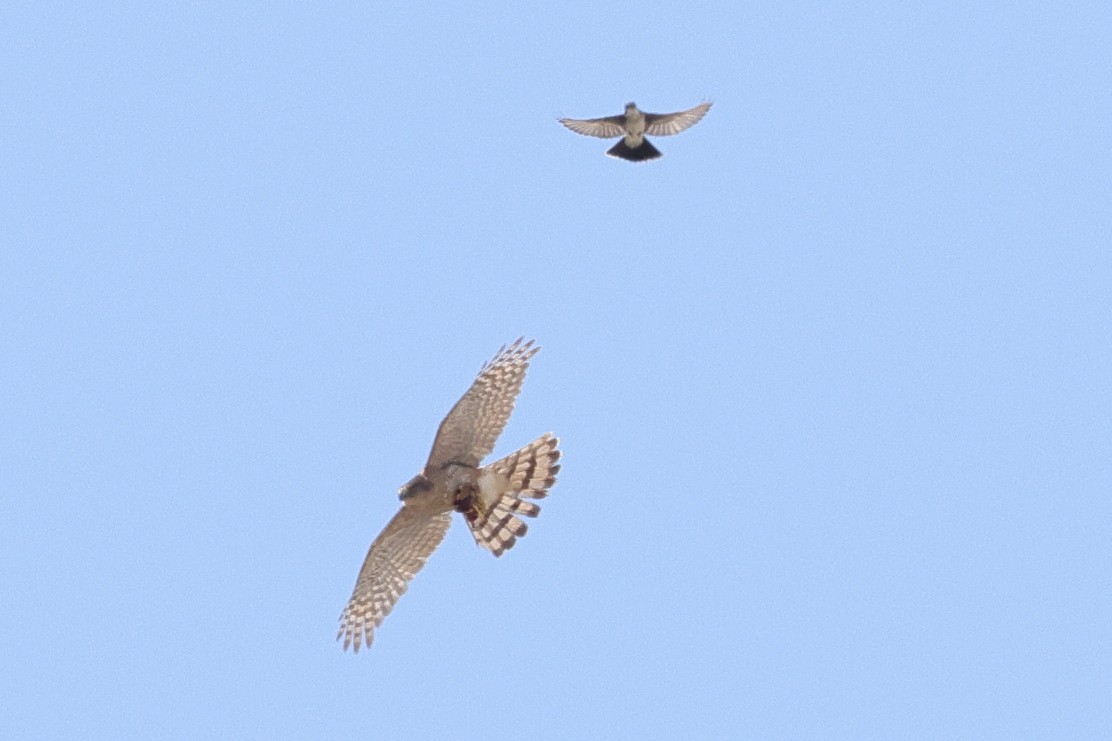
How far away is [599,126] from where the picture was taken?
66.9 feet

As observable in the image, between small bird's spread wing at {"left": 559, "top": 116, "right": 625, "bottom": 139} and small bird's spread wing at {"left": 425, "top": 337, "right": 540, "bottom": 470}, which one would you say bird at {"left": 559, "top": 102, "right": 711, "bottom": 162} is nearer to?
small bird's spread wing at {"left": 559, "top": 116, "right": 625, "bottom": 139}

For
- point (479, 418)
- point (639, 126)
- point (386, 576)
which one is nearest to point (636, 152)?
point (639, 126)

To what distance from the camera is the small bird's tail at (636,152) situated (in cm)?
2012

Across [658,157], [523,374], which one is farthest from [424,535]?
[658,157]

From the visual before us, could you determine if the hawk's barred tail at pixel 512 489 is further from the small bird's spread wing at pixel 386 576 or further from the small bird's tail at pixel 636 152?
the small bird's tail at pixel 636 152

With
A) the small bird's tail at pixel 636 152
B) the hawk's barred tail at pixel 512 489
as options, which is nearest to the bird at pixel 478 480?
the hawk's barred tail at pixel 512 489

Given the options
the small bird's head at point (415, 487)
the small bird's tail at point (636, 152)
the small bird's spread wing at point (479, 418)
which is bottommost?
the small bird's head at point (415, 487)

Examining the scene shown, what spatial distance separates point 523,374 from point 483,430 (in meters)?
0.63

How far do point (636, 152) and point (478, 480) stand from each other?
5235 mm

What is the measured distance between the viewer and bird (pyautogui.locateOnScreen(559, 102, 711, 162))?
20.1 m

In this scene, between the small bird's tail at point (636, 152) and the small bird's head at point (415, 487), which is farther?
the small bird's tail at point (636, 152)

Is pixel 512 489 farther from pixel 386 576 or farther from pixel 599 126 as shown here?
pixel 599 126

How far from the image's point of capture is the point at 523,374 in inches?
655

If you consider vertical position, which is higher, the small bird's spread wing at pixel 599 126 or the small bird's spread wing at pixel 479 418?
the small bird's spread wing at pixel 599 126
